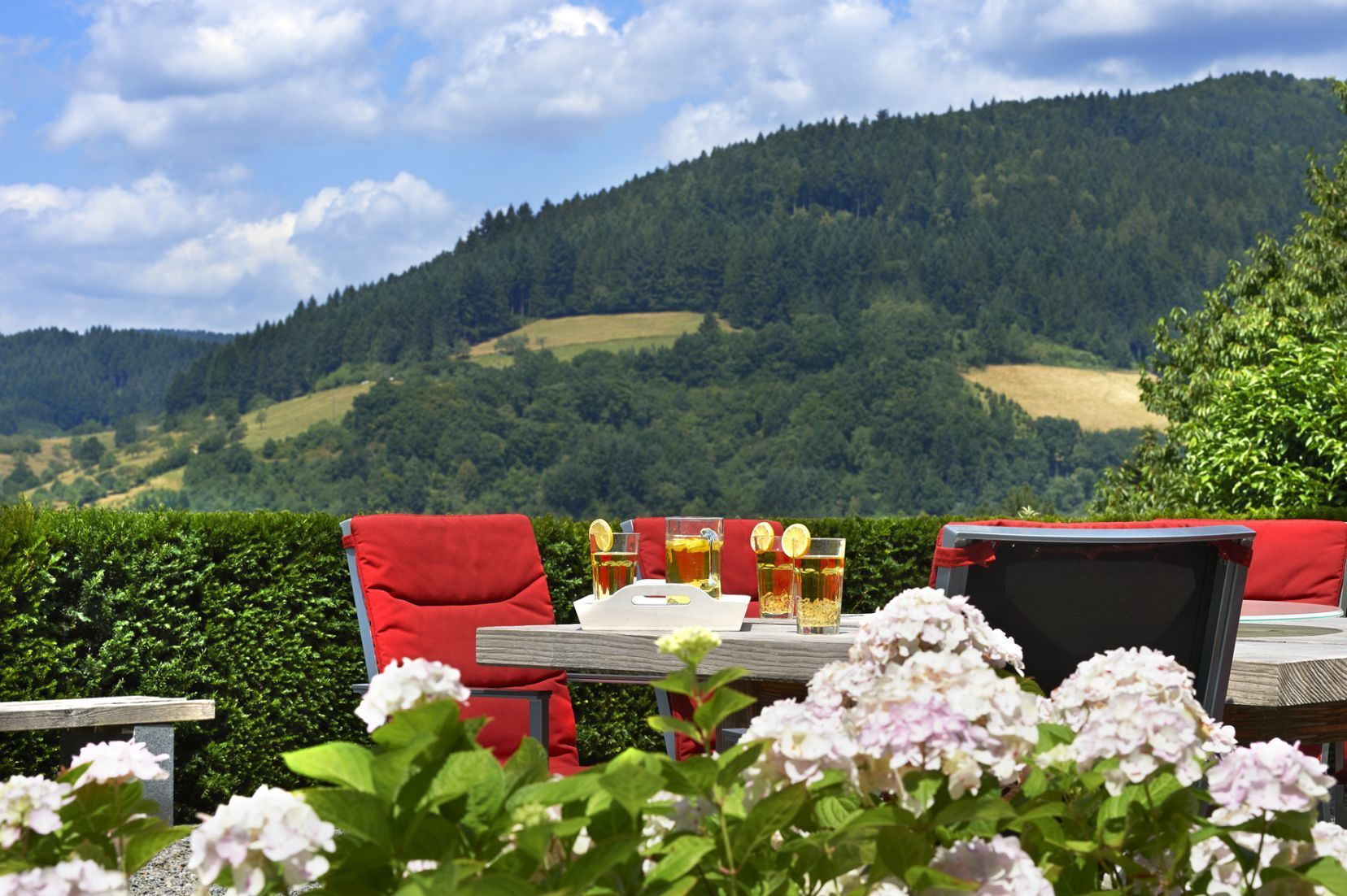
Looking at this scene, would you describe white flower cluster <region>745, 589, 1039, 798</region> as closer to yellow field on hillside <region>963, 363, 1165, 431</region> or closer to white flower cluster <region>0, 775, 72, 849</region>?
white flower cluster <region>0, 775, 72, 849</region>

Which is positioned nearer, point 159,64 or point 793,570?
point 793,570

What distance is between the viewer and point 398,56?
17.6 meters

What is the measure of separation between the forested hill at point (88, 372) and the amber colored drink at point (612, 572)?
249 ft

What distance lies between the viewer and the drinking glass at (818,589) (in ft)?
9.23

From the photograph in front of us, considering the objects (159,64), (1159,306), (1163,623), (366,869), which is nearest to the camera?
(366,869)

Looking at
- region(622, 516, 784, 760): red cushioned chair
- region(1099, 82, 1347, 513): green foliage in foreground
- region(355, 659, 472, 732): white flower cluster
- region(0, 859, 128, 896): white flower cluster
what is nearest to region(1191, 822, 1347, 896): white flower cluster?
region(355, 659, 472, 732): white flower cluster

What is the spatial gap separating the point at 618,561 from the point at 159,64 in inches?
817

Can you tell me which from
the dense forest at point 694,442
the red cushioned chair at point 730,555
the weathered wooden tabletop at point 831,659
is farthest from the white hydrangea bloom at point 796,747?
the dense forest at point 694,442

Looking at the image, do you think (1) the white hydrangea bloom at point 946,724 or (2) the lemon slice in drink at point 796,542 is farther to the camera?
(2) the lemon slice in drink at point 796,542

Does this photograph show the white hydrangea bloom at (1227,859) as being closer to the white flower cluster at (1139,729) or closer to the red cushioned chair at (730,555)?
the white flower cluster at (1139,729)

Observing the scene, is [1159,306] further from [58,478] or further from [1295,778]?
[1295,778]

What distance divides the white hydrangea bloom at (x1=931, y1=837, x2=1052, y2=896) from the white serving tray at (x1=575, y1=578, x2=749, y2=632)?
205 centimetres

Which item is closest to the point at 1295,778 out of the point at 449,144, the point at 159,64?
the point at 159,64

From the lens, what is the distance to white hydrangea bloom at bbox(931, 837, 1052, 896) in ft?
2.59
